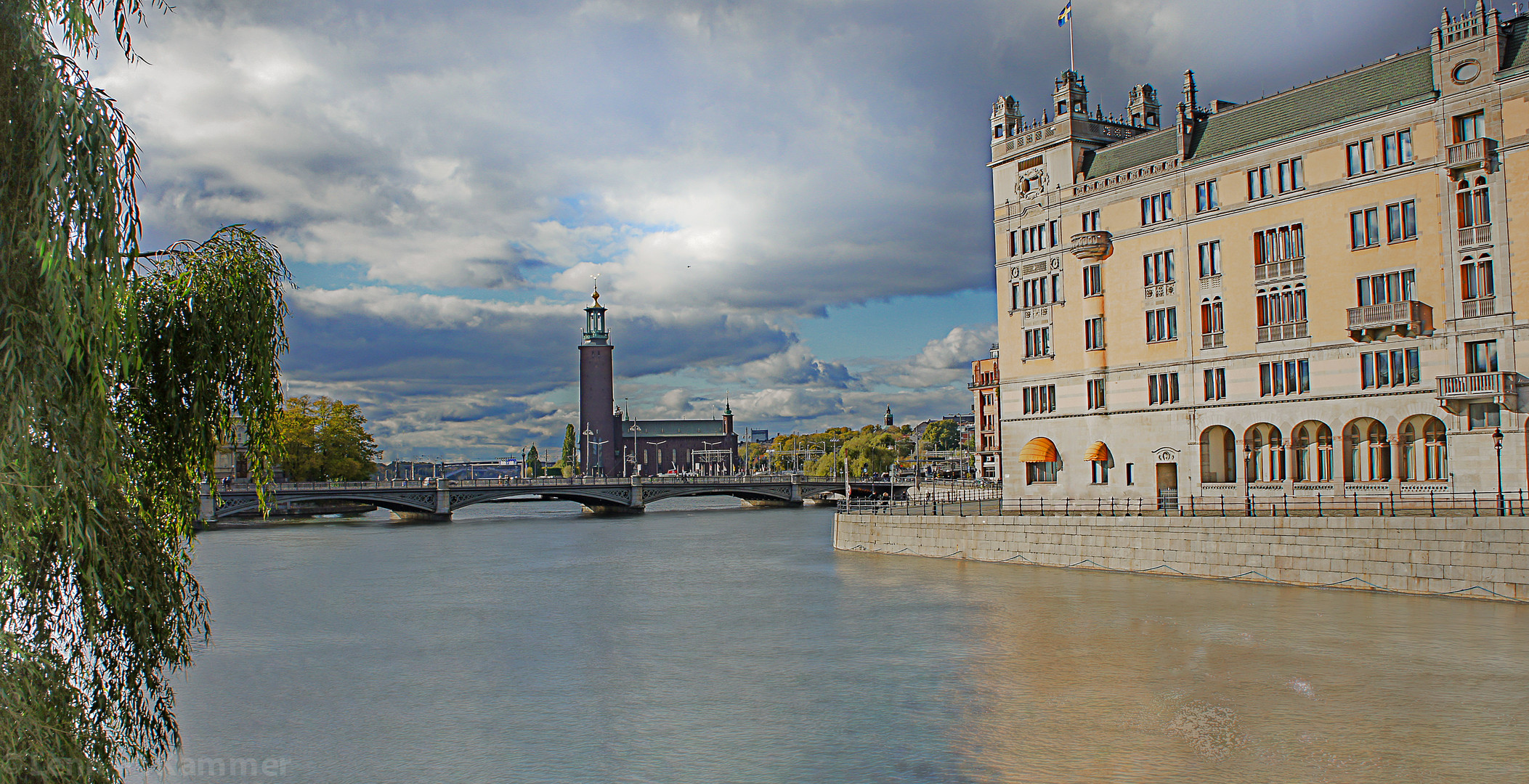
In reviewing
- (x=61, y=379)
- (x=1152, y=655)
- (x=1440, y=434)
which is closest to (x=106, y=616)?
(x=61, y=379)

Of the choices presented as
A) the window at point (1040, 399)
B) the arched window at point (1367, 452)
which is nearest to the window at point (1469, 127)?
the arched window at point (1367, 452)

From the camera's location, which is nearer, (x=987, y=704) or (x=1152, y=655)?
(x=987, y=704)

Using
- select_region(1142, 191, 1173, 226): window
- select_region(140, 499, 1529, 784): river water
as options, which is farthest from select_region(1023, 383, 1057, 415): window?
select_region(140, 499, 1529, 784): river water

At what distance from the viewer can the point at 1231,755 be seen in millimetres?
20500

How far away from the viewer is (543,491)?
412ft

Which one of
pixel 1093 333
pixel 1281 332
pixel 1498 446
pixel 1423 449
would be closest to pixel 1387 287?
pixel 1281 332

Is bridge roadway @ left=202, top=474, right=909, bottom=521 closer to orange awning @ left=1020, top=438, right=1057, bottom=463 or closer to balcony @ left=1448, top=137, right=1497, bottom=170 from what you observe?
orange awning @ left=1020, top=438, right=1057, bottom=463

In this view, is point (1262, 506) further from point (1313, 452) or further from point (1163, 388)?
point (1163, 388)

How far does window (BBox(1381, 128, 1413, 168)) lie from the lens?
149 feet

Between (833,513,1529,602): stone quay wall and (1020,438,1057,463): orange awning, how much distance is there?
7.20 meters

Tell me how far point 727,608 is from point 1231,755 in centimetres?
2498

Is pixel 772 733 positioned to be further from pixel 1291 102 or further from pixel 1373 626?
pixel 1291 102

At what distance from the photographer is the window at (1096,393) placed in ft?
192

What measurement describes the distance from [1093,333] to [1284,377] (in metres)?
11.1
